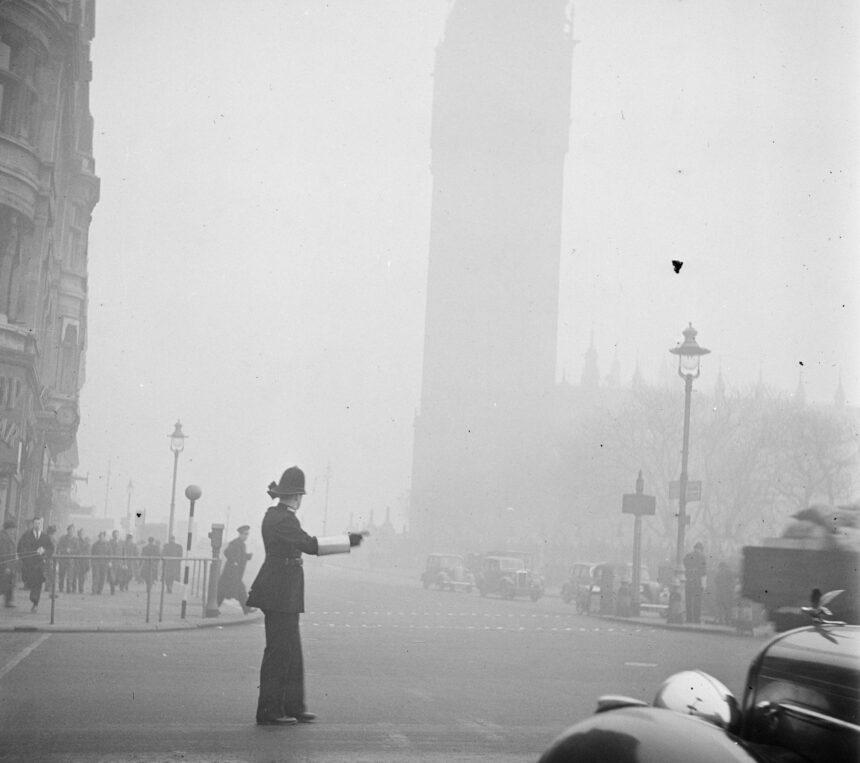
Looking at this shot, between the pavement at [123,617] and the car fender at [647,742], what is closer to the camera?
the car fender at [647,742]

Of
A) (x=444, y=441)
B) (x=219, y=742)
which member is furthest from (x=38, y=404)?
(x=444, y=441)

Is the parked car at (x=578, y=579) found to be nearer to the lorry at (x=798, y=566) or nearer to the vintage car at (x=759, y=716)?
the lorry at (x=798, y=566)

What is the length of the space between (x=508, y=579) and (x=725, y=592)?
1902 centimetres

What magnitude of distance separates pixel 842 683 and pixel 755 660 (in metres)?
0.61

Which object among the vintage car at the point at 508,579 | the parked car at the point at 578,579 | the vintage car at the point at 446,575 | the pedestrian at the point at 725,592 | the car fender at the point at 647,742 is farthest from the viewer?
the vintage car at the point at 446,575

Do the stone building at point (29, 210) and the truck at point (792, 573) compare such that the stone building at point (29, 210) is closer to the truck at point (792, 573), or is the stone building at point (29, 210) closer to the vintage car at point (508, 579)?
the vintage car at point (508, 579)

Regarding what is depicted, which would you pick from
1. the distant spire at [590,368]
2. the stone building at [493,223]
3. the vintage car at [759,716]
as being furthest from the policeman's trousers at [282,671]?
the distant spire at [590,368]

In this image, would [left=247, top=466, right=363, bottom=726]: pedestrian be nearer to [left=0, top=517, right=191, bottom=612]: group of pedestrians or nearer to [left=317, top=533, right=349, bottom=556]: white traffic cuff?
[left=317, top=533, right=349, bottom=556]: white traffic cuff

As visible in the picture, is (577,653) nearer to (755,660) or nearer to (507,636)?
(507,636)

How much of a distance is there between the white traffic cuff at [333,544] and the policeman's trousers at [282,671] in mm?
560

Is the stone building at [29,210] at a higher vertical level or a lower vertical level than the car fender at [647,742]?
higher

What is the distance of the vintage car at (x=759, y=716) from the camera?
3730 mm

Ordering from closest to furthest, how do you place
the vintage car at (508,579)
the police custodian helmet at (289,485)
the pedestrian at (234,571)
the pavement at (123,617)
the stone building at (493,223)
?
the police custodian helmet at (289,485)
the pavement at (123,617)
the pedestrian at (234,571)
the vintage car at (508,579)
the stone building at (493,223)

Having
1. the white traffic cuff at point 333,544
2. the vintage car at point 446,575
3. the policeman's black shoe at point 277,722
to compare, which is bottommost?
the vintage car at point 446,575
